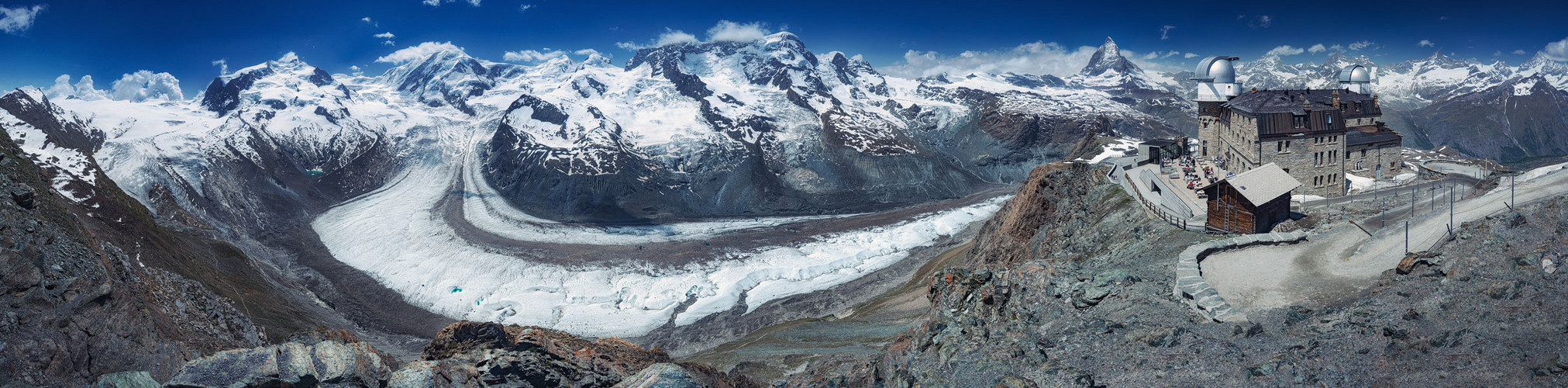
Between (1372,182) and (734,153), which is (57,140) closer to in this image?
(734,153)

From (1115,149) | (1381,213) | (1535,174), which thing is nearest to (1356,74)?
(1535,174)

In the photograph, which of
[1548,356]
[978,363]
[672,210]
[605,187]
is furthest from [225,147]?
[1548,356]

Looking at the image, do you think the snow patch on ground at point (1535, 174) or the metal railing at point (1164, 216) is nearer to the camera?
A: the snow patch on ground at point (1535, 174)

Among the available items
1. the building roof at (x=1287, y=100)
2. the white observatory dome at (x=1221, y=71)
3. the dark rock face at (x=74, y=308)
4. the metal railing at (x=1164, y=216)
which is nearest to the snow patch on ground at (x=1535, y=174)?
the building roof at (x=1287, y=100)

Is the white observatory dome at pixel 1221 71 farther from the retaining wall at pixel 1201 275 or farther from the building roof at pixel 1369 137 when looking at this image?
the retaining wall at pixel 1201 275

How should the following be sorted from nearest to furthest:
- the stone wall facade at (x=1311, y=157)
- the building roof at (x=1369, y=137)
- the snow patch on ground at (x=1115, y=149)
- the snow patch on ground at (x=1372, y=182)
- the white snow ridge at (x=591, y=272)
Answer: the snow patch on ground at (x=1372, y=182) → the stone wall facade at (x=1311, y=157) → the building roof at (x=1369, y=137) → the white snow ridge at (x=591, y=272) → the snow patch on ground at (x=1115, y=149)

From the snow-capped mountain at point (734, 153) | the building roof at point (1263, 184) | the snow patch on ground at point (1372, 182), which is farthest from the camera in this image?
the snow-capped mountain at point (734, 153)

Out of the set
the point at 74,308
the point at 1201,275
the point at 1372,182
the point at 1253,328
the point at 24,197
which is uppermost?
the point at 1372,182
